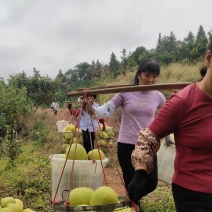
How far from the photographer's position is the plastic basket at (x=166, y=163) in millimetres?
3314

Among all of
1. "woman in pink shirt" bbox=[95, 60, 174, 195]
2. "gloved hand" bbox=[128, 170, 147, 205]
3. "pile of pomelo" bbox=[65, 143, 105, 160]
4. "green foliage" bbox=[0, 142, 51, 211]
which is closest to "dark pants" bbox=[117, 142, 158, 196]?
"woman in pink shirt" bbox=[95, 60, 174, 195]

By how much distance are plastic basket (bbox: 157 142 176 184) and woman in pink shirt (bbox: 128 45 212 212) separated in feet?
5.55

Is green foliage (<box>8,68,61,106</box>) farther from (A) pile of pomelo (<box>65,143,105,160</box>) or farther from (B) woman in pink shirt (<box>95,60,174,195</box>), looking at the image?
(A) pile of pomelo (<box>65,143,105,160</box>)

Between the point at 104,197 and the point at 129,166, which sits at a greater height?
the point at 104,197

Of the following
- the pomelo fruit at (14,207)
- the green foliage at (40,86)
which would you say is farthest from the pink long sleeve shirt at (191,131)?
the green foliage at (40,86)

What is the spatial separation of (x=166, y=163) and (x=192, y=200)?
1.83m

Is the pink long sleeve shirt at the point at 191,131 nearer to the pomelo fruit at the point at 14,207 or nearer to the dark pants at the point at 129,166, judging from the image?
the pomelo fruit at the point at 14,207

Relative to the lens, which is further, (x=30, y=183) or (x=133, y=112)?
(x=30, y=183)

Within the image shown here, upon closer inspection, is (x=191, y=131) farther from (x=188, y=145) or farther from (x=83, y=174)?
(x=83, y=174)

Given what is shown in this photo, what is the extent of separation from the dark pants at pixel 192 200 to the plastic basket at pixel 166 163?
1.71 metres

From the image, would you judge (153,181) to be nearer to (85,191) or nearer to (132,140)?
(132,140)

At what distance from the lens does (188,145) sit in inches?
62.0

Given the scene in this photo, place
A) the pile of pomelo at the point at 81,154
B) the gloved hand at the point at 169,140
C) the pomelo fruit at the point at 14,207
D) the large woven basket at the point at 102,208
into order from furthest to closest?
the gloved hand at the point at 169,140 → the pile of pomelo at the point at 81,154 → the pomelo fruit at the point at 14,207 → the large woven basket at the point at 102,208

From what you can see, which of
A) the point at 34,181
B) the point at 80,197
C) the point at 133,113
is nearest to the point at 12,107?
the point at 34,181
